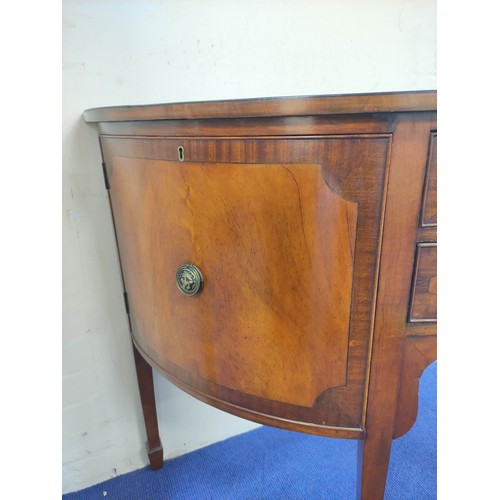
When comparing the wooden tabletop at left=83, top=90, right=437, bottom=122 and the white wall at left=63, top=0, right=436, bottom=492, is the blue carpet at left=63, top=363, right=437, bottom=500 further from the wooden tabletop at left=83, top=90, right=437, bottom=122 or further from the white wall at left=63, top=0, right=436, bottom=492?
the wooden tabletop at left=83, top=90, right=437, bottom=122

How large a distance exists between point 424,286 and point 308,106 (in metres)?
0.24

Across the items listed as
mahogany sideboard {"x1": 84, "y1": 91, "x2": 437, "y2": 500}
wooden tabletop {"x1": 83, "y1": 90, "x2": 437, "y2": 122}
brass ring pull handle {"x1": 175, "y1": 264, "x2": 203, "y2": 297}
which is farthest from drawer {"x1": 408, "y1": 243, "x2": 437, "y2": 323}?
brass ring pull handle {"x1": 175, "y1": 264, "x2": 203, "y2": 297}

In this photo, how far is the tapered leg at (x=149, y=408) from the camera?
882mm

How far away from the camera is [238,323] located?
53 centimetres

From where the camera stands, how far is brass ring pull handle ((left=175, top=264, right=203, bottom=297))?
0.53 m

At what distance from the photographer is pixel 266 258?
481 millimetres

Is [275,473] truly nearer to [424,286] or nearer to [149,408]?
[149,408]

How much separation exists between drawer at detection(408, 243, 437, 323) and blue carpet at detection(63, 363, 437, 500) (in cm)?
64

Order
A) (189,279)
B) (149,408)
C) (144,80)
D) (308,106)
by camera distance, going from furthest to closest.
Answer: (149,408) < (144,80) < (189,279) < (308,106)

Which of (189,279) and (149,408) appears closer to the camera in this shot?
(189,279)

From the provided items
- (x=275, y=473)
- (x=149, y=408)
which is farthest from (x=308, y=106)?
(x=275, y=473)

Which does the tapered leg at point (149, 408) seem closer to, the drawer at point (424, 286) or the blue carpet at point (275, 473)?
the blue carpet at point (275, 473)
